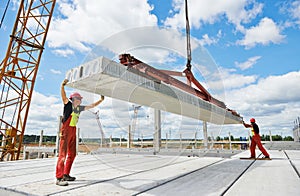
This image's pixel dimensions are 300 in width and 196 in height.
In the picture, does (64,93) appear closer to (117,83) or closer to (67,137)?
(67,137)

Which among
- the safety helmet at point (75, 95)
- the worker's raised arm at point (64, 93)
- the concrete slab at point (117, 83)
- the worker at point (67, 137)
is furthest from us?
the safety helmet at point (75, 95)

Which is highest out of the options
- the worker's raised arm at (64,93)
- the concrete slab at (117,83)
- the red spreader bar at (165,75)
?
the red spreader bar at (165,75)

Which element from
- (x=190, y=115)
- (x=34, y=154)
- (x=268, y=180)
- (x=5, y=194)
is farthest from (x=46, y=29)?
(x=268, y=180)

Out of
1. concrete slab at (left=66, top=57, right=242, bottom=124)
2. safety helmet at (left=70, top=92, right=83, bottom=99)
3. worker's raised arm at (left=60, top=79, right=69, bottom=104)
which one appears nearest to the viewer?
concrete slab at (left=66, top=57, right=242, bottom=124)

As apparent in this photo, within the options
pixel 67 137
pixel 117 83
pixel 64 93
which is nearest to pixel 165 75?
pixel 117 83

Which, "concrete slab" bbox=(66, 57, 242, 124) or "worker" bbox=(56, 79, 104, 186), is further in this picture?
"worker" bbox=(56, 79, 104, 186)

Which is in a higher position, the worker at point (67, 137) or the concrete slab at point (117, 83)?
the concrete slab at point (117, 83)

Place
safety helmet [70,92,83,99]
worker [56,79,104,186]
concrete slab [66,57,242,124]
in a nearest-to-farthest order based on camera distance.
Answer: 1. concrete slab [66,57,242,124]
2. worker [56,79,104,186]
3. safety helmet [70,92,83,99]

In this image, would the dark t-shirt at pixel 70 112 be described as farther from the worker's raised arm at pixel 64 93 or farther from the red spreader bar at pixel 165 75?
the red spreader bar at pixel 165 75

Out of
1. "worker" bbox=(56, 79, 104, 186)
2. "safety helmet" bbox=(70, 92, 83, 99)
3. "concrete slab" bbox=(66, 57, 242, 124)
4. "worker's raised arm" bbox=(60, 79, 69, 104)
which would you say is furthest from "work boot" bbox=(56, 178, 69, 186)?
"concrete slab" bbox=(66, 57, 242, 124)

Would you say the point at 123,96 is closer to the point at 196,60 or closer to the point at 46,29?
the point at 196,60

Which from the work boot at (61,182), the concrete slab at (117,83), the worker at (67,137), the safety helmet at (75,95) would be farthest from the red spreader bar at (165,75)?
the work boot at (61,182)

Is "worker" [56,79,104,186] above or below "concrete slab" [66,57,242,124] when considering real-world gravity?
below

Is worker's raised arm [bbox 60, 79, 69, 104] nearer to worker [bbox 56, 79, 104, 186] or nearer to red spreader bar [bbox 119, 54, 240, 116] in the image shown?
worker [bbox 56, 79, 104, 186]
